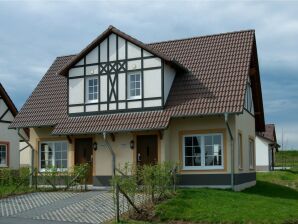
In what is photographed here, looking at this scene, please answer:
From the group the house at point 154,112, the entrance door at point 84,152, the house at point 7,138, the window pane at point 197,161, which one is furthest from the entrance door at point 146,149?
the house at point 7,138

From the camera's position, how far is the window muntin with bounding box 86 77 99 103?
23.0 meters

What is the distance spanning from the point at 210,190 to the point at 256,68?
9.02m

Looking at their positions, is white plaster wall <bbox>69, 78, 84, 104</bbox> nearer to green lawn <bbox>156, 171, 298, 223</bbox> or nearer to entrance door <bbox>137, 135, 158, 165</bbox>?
entrance door <bbox>137, 135, 158, 165</bbox>

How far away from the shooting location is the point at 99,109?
891 inches

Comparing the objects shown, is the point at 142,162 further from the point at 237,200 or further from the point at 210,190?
the point at 237,200

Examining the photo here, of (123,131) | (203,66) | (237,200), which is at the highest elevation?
(203,66)

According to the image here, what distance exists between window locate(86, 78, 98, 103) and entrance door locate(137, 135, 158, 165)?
10.0ft

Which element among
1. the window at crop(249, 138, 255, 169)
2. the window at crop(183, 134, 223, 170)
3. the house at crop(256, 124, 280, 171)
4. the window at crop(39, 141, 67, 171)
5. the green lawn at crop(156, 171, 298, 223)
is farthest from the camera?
the house at crop(256, 124, 280, 171)

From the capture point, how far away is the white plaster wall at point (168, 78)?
21734 millimetres

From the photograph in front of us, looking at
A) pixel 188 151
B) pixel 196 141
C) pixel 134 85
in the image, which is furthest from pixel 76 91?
pixel 196 141

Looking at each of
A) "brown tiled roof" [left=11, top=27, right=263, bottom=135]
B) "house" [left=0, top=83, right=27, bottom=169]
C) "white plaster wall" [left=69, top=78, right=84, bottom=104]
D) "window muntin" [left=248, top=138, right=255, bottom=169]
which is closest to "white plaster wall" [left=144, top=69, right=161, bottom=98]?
"brown tiled roof" [left=11, top=27, right=263, bottom=135]

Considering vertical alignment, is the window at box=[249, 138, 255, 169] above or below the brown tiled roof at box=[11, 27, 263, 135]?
below

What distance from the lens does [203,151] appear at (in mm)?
21141

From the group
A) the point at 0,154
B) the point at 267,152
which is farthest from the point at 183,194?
the point at 267,152
